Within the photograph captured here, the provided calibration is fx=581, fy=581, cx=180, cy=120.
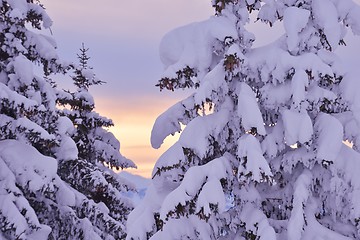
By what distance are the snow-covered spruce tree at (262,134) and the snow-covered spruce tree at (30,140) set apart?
10.3 feet

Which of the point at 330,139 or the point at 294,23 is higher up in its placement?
the point at 294,23

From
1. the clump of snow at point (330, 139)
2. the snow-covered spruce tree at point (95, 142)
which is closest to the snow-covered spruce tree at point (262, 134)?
the clump of snow at point (330, 139)

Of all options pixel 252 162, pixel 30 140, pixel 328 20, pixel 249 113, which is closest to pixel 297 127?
pixel 249 113

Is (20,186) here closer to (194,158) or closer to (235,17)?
(194,158)

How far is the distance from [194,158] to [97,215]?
6554 mm

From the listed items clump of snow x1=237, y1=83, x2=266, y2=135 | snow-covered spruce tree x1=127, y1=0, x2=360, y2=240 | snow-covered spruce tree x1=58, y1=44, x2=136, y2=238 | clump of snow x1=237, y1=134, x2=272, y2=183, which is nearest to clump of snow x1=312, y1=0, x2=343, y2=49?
snow-covered spruce tree x1=127, y1=0, x2=360, y2=240

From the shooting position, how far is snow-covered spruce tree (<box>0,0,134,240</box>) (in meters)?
13.0

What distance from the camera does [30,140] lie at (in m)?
14.0

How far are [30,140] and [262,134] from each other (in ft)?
20.8

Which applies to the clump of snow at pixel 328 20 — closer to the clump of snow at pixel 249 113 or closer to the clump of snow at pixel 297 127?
the clump of snow at pixel 297 127

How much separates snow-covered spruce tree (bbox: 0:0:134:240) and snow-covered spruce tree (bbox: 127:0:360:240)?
313 centimetres

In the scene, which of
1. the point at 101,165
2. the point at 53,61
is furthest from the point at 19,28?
the point at 101,165

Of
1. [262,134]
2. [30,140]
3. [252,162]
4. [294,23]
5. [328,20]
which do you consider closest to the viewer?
[252,162]

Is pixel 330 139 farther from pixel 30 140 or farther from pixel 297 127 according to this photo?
pixel 30 140
